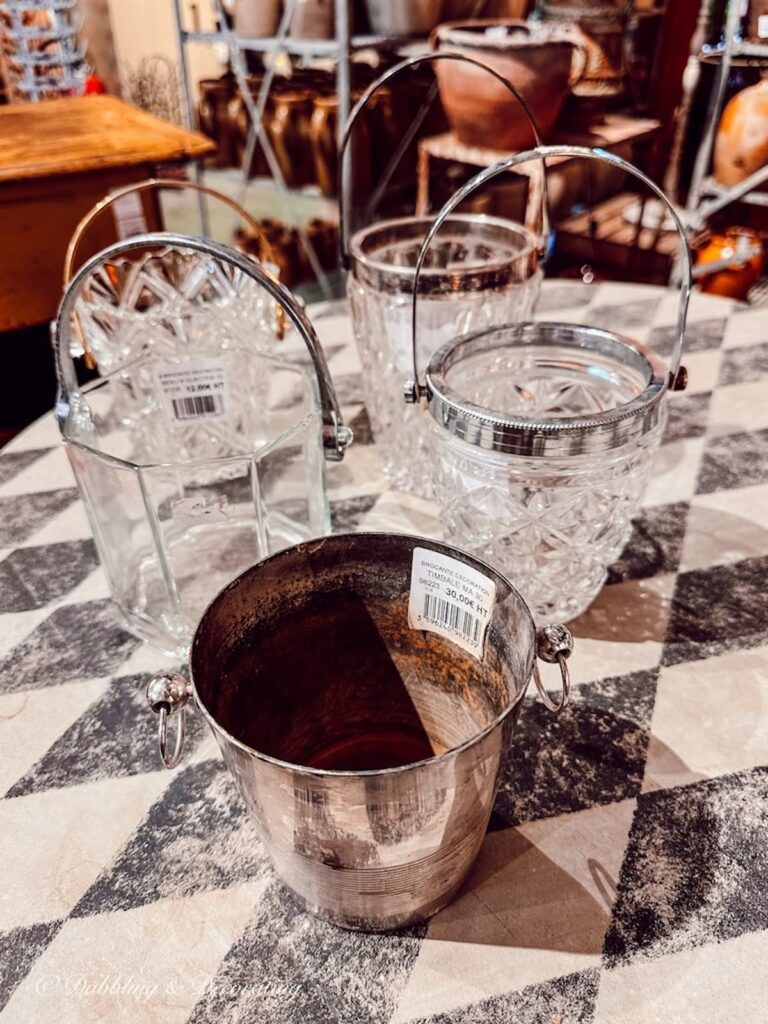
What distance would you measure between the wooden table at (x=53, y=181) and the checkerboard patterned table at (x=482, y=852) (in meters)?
1.26

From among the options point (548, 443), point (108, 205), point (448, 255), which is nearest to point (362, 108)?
point (448, 255)

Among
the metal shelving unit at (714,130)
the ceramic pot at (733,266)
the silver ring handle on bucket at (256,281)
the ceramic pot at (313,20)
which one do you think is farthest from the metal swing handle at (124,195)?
the ceramic pot at (733,266)

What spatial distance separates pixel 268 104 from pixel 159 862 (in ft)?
8.81

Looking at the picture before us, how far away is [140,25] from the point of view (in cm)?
430

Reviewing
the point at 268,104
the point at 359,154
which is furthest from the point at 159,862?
the point at 268,104

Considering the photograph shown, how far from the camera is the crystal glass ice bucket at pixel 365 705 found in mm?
389

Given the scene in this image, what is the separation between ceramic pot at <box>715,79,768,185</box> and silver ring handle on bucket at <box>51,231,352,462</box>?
195 centimetres

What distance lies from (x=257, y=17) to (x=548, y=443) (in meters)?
2.17

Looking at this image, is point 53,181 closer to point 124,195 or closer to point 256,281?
point 124,195

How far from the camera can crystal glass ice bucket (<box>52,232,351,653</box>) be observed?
0.65 metres

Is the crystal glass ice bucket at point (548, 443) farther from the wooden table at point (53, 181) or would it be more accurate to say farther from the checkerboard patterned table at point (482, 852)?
the wooden table at point (53, 181)

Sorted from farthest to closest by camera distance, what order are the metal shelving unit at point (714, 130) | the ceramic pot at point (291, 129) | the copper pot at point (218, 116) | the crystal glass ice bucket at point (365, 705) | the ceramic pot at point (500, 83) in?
the copper pot at point (218, 116) < the ceramic pot at point (291, 129) < the metal shelving unit at point (714, 130) < the ceramic pot at point (500, 83) < the crystal glass ice bucket at point (365, 705)

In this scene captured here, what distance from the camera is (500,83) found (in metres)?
1.66

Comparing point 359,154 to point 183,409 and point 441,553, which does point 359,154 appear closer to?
point 183,409
